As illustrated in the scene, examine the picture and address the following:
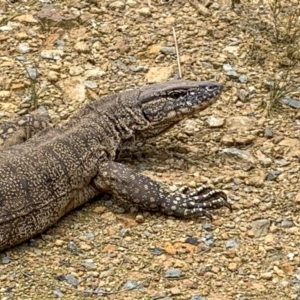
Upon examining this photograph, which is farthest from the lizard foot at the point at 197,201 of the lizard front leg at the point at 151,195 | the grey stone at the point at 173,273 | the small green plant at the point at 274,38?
the small green plant at the point at 274,38

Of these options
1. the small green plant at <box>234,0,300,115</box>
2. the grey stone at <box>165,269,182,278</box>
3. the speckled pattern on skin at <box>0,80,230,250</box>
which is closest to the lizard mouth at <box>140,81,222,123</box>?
the speckled pattern on skin at <box>0,80,230,250</box>

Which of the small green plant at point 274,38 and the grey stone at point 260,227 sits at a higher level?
the small green plant at point 274,38

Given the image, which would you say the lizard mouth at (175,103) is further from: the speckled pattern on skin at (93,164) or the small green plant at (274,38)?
the small green plant at (274,38)

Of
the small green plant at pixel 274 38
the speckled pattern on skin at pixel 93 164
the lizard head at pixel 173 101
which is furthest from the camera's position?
the small green plant at pixel 274 38

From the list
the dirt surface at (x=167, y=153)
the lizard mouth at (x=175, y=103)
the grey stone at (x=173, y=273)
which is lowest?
the grey stone at (x=173, y=273)

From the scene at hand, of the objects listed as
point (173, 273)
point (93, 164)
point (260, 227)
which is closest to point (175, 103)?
point (93, 164)

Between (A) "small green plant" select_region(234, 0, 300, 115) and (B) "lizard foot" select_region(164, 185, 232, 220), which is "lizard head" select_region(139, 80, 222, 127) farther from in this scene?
(A) "small green plant" select_region(234, 0, 300, 115)
